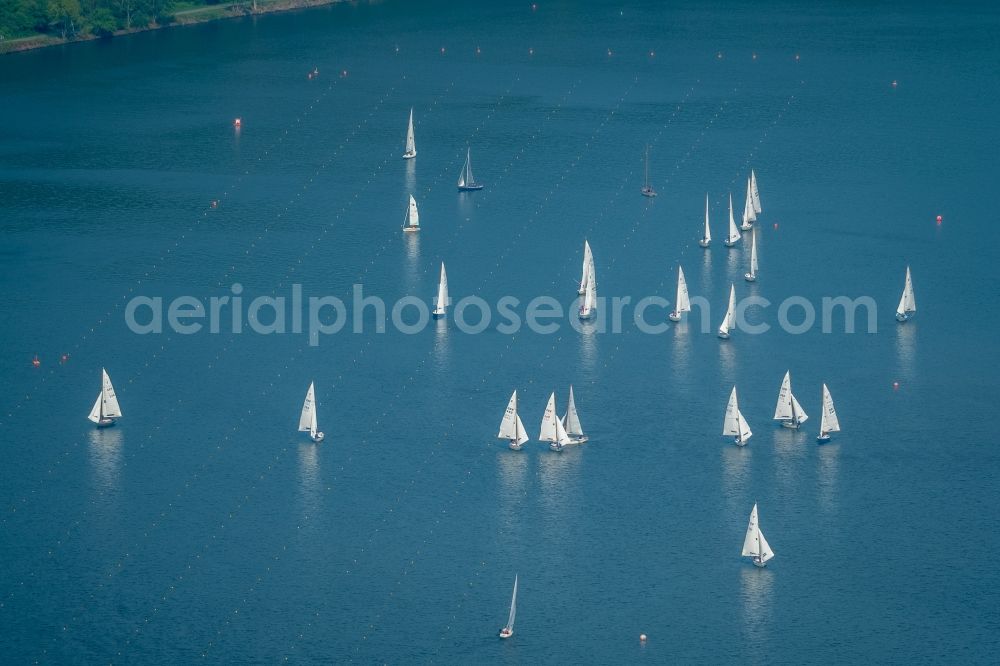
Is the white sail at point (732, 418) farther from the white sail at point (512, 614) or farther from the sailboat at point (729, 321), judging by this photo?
the white sail at point (512, 614)

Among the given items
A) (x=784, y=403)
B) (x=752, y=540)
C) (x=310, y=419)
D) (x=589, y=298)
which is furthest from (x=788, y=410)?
(x=310, y=419)

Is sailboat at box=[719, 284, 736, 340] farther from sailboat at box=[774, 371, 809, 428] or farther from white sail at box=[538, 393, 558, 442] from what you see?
white sail at box=[538, 393, 558, 442]

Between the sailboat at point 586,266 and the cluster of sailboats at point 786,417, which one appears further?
the sailboat at point 586,266

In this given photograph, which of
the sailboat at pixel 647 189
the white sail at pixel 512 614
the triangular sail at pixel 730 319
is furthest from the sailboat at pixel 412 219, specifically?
the white sail at pixel 512 614

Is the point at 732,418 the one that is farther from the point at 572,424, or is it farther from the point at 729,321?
the point at 729,321

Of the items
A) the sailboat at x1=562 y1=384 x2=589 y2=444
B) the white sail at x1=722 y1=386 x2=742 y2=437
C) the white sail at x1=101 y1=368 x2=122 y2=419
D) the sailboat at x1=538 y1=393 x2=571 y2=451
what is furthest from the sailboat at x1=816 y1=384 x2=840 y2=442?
the white sail at x1=101 y1=368 x2=122 y2=419
